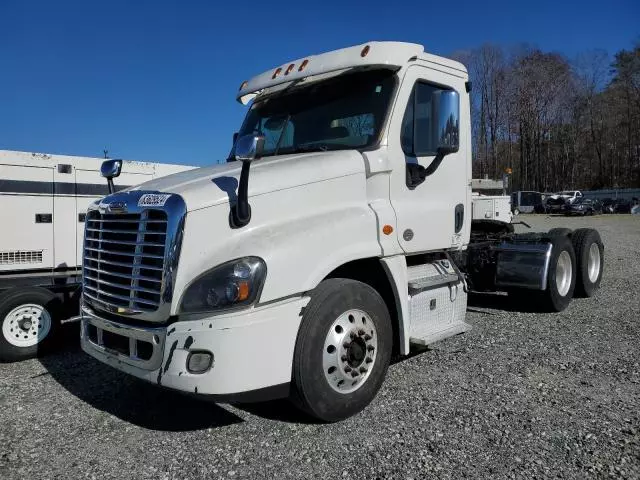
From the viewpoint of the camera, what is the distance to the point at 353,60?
178 inches

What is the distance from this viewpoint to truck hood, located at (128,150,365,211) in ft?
11.4

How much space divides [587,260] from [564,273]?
78 centimetres

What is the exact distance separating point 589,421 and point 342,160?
8.73 ft

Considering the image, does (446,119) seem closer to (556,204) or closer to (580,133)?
(556,204)

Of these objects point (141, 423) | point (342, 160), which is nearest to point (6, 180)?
point (141, 423)

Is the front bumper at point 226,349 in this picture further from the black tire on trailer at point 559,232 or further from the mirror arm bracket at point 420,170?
the black tire on trailer at point 559,232

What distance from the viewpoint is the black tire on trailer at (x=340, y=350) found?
3537mm

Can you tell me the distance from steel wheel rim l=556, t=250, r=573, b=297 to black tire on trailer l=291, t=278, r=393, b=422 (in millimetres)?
4680

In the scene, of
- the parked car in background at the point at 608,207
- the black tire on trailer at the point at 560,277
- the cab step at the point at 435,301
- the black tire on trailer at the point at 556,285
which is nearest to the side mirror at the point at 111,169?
the cab step at the point at 435,301

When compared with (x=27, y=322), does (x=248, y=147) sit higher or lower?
higher

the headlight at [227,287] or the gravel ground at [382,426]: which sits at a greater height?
the headlight at [227,287]

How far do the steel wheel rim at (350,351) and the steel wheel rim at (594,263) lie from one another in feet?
19.8

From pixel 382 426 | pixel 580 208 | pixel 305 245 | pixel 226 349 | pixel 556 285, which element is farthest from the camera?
pixel 580 208

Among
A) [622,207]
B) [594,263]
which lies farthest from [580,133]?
[594,263]
